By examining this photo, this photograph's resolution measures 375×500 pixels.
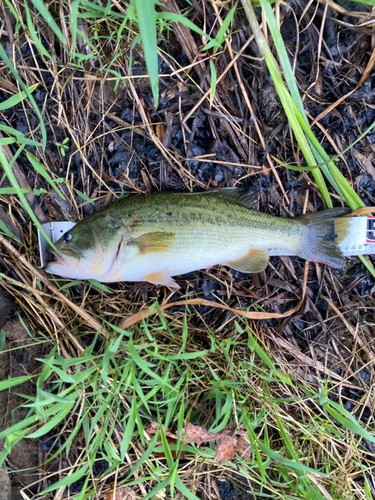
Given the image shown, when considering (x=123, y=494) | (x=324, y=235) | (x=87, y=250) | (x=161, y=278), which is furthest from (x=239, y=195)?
(x=123, y=494)

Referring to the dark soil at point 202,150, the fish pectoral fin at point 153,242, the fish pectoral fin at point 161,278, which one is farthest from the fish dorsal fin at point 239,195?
the fish pectoral fin at point 161,278

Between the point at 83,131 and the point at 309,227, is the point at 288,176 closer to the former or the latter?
the point at 309,227

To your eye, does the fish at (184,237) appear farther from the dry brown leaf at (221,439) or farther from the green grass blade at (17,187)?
the dry brown leaf at (221,439)

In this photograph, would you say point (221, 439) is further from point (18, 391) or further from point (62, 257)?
point (62, 257)

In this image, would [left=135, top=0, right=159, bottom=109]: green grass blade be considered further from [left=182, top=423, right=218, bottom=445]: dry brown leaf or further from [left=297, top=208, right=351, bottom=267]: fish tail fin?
[left=182, top=423, right=218, bottom=445]: dry brown leaf

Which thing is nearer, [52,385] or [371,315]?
[52,385]

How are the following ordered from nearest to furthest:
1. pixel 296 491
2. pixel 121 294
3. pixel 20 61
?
pixel 296 491 < pixel 20 61 < pixel 121 294

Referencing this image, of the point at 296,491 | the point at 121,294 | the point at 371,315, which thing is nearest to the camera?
the point at 296,491

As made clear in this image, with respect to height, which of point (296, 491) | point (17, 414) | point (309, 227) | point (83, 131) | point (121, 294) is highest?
point (83, 131)

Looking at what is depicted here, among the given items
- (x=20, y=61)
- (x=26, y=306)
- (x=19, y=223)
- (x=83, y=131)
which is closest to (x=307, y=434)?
(x=26, y=306)
